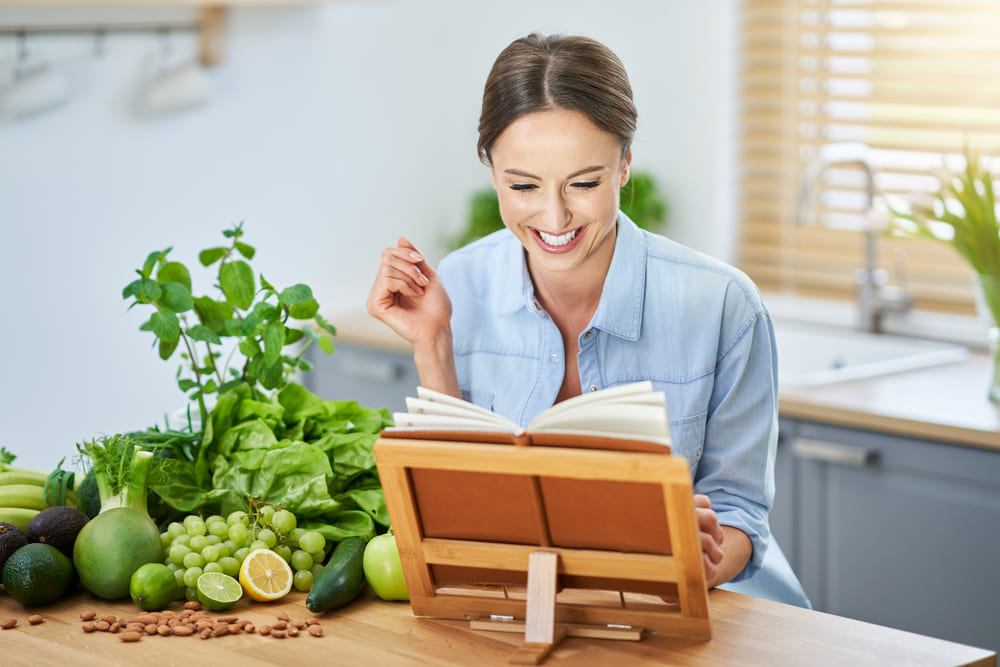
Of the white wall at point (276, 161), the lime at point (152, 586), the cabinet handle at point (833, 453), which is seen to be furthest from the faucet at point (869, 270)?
the lime at point (152, 586)

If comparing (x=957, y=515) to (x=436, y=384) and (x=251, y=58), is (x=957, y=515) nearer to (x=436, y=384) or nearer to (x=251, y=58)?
(x=436, y=384)

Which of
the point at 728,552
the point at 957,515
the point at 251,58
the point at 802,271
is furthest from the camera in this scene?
the point at 802,271

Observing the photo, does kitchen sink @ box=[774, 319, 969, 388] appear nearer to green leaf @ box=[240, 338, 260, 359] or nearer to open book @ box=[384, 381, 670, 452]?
green leaf @ box=[240, 338, 260, 359]

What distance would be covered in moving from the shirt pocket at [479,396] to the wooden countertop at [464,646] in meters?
0.50

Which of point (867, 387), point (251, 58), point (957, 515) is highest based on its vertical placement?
point (251, 58)

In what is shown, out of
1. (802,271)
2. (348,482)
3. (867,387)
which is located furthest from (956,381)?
(348,482)

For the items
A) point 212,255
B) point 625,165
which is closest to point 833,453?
point 625,165

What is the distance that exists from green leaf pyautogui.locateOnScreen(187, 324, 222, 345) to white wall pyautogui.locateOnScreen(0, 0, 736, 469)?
112 centimetres

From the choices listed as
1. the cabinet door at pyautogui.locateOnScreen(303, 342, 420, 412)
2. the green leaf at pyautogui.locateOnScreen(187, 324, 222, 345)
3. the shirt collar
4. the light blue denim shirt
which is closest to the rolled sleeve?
the light blue denim shirt

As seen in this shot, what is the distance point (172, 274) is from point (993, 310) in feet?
5.55

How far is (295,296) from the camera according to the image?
1.66 meters

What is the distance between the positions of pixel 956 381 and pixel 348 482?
1.62 meters

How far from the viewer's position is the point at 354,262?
365 cm

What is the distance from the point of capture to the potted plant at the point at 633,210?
361 centimetres
